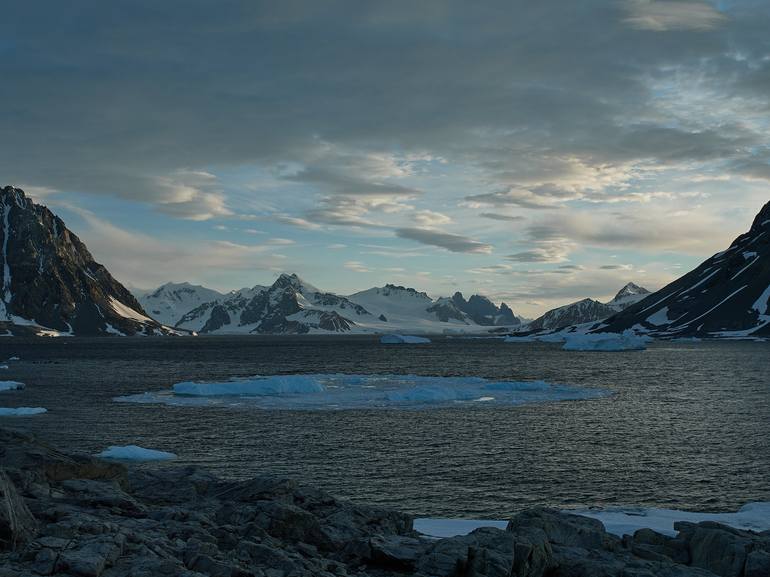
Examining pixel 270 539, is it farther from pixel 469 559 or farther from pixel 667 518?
pixel 667 518

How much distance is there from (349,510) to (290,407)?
148 feet

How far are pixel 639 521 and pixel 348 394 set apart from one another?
176 feet

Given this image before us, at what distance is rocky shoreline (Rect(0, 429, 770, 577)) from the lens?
1592cm

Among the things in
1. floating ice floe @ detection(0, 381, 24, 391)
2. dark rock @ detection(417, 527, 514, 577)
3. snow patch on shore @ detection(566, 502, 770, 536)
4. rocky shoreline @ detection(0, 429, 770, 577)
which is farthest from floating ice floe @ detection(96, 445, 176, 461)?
floating ice floe @ detection(0, 381, 24, 391)

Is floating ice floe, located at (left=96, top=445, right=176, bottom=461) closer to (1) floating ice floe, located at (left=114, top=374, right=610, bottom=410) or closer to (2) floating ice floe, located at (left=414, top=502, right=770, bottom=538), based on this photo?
→ (2) floating ice floe, located at (left=414, top=502, right=770, bottom=538)

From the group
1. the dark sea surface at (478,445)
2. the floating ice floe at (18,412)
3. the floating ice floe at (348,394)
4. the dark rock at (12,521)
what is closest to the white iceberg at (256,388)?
A: the floating ice floe at (348,394)

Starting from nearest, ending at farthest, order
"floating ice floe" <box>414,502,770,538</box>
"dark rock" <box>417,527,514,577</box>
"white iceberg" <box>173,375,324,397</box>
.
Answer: "dark rock" <box>417,527,514,577</box> < "floating ice floe" <box>414,502,770,538</box> < "white iceberg" <box>173,375,324,397</box>

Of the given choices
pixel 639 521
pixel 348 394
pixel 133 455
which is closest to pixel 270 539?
pixel 639 521

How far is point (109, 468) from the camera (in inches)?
1048

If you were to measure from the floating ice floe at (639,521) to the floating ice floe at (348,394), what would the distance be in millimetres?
39031

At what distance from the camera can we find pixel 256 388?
83062 mm

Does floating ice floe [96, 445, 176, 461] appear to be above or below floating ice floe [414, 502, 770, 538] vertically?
below

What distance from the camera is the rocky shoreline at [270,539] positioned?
15922 mm

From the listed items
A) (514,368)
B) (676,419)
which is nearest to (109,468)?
(676,419)
